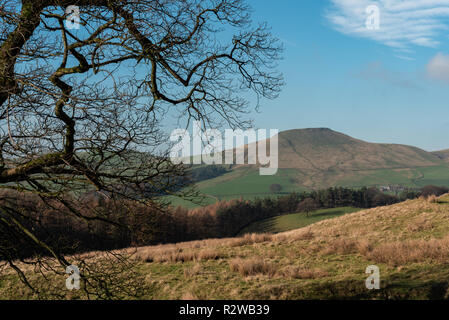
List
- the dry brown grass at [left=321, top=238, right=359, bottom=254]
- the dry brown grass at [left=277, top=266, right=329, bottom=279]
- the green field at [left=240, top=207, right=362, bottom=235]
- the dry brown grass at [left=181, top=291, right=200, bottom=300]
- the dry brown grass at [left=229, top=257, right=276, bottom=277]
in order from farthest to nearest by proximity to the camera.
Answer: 1. the green field at [left=240, top=207, right=362, bottom=235]
2. the dry brown grass at [left=321, top=238, right=359, bottom=254]
3. the dry brown grass at [left=229, top=257, right=276, bottom=277]
4. the dry brown grass at [left=277, top=266, right=329, bottom=279]
5. the dry brown grass at [left=181, top=291, right=200, bottom=300]

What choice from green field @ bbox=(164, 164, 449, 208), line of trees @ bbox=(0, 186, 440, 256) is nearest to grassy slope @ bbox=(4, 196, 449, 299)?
line of trees @ bbox=(0, 186, 440, 256)

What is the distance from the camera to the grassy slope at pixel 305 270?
8562mm

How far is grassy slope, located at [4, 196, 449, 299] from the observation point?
856 cm

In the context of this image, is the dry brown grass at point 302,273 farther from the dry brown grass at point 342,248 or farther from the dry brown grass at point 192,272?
the dry brown grass at point 342,248

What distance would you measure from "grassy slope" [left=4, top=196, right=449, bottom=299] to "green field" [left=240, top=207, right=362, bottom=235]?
55943mm

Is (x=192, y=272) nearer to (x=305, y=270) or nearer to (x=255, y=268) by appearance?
(x=255, y=268)

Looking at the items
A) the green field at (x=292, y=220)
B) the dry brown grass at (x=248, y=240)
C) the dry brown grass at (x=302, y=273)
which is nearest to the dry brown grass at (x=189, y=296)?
the dry brown grass at (x=302, y=273)

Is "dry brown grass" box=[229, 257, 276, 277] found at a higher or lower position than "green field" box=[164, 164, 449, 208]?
lower

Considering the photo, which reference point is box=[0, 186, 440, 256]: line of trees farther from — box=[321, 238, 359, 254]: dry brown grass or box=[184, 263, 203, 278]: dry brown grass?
box=[321, 238, 359, 254]: dry brown grass

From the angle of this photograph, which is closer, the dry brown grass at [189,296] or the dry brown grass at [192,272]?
the dry brown grass at [189,296]

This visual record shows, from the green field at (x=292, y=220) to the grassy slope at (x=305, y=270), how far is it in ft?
184

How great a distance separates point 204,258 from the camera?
51.1ft
